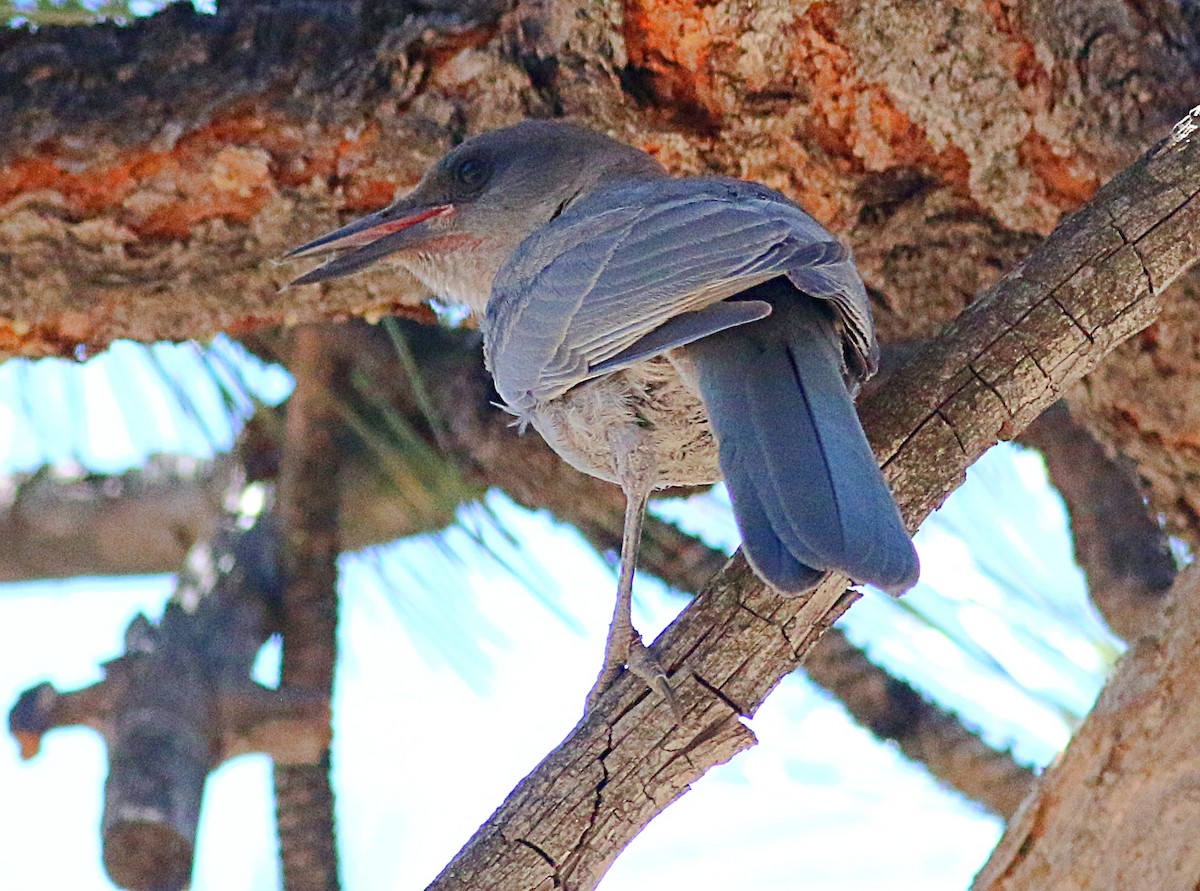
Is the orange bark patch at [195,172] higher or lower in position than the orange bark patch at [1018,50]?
higher

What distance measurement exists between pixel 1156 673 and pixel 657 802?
797 millimetres

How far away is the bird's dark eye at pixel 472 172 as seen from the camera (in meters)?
3.03

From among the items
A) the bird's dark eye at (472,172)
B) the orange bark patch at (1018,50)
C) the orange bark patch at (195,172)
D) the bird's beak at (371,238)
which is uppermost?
the orange bark patch at (195,172)

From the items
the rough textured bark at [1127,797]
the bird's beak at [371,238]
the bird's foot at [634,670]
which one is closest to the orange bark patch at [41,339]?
the bird's beak at [371,238]

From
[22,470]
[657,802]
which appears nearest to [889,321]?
[657,802]

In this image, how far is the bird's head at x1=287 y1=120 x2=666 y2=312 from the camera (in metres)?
3.00

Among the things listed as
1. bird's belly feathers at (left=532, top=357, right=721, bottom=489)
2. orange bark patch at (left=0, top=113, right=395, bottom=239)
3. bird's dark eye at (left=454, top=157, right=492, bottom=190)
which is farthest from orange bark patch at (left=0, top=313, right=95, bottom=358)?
bird's belly feathers at (left=532, top=357, right=721, bottom=489)

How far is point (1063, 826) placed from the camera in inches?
90.0

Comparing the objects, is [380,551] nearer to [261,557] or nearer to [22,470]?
[261,557]

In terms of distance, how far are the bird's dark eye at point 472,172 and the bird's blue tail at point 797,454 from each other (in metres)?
0.82

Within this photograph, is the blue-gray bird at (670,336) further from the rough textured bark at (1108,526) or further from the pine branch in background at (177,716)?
the rough textured bark at (1108,526)

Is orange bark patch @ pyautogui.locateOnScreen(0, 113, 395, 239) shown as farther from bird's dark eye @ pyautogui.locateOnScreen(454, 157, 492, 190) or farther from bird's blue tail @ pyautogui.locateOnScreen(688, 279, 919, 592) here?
bird's blue tail @ pyautogui.locateOnScreen(688, 279, 919, 592)

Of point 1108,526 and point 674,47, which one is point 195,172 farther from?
point 1108,526

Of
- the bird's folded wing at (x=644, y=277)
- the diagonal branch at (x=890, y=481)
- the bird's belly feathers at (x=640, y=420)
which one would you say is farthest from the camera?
the bird's belly feathers at (x=640, y=420)
